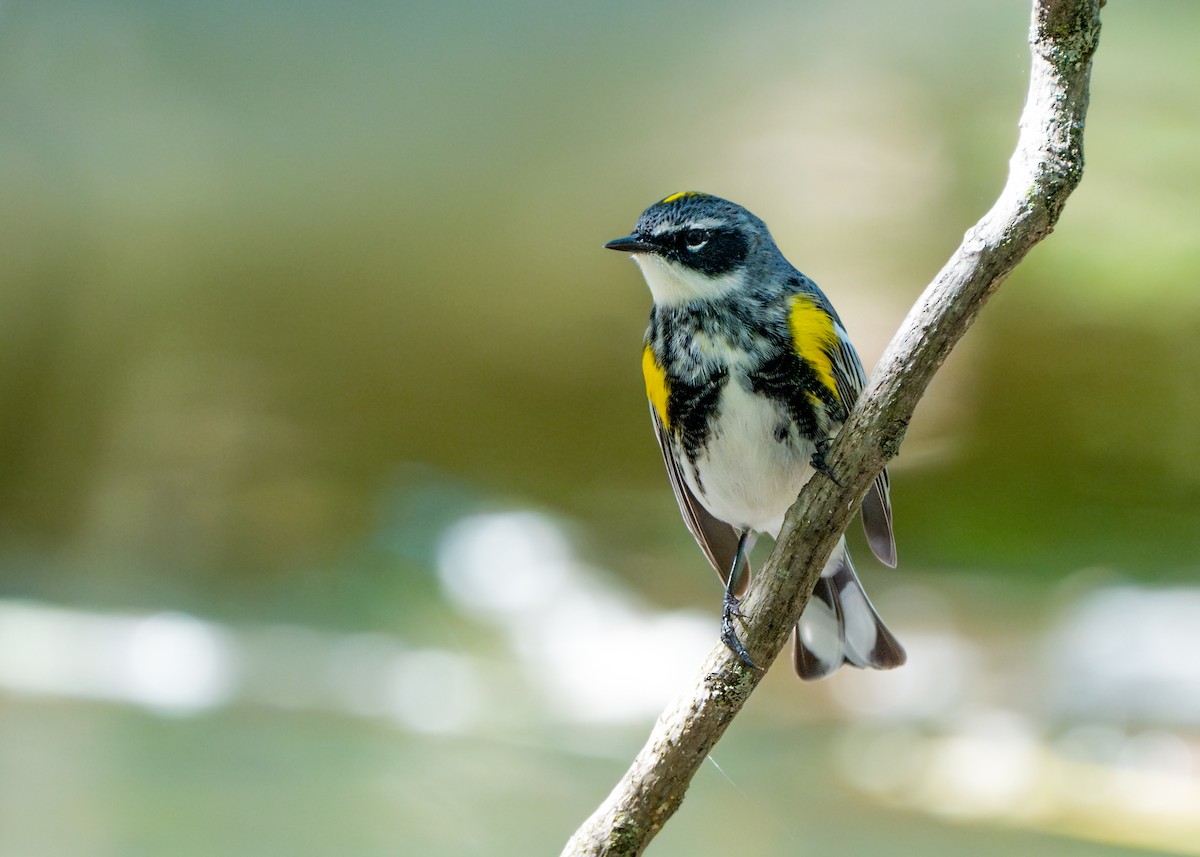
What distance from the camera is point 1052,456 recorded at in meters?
2.89

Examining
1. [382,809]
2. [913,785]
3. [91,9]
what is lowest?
[382,809]

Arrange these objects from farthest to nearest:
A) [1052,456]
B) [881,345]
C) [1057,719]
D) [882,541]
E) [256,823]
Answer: [1052,456], [1057,719], [256,823], [881,345], [882,541]

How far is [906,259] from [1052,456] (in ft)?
2.38

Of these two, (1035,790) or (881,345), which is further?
(1035,790)

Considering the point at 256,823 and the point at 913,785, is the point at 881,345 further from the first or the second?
the point at 256,823

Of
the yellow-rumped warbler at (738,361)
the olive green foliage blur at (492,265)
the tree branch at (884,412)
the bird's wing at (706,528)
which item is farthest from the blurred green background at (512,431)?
the tree branch at (884,412)

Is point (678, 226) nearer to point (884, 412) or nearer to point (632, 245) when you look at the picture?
point (632, 245)

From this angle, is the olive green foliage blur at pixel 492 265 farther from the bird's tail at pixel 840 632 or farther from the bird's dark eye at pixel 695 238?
the bird's dark eye at pixel 695 238

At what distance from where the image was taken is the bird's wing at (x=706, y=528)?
3.76ft

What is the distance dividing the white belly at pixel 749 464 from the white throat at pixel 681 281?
3.2 inches

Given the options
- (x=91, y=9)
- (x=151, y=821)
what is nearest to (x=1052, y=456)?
(x=151, y=821)

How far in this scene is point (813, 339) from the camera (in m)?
1.01

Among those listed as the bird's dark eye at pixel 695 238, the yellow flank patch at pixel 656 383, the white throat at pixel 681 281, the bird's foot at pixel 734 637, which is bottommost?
the bird's foot at pixel 734 637

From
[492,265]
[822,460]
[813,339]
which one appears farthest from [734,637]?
[492,265]
